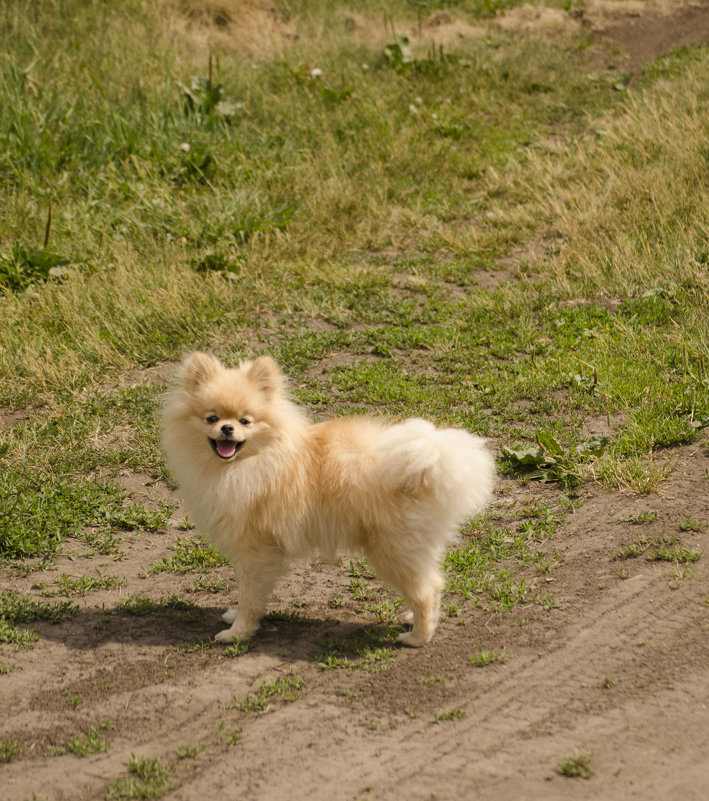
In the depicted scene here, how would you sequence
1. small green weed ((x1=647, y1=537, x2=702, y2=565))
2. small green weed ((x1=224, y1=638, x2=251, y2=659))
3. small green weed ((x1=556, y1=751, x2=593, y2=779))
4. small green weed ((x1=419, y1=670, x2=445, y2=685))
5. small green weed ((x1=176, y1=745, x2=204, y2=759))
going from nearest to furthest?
small green weed ((x1=556, y1=751, x2=593, y2=779)), small green weed ((x1=176, y1=745, x2=204, y2=759)), small green weed ((x1=419, y1=670, x2=445, y2=685)), small green weed ((x1=224, y1=638, x2=251, y2=659)), small green weed ((x1=647, y1=537, x2=702, y2=565))

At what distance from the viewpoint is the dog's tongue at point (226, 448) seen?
4.15 m

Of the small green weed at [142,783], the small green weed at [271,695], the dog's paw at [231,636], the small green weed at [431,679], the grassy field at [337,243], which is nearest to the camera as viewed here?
the small green weed at [142,783]

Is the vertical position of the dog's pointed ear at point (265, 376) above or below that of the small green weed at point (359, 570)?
above

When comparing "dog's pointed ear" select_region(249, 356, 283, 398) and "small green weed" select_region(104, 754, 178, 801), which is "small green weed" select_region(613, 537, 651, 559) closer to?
"dog's pointed ear" select_region(249, 356, 283, 398)

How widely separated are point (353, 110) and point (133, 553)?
847cm

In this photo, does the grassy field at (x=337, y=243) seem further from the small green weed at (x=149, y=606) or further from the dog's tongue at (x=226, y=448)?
the dog's tongue at (x=226, y=448)

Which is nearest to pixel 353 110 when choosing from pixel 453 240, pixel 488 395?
pixel 453 240

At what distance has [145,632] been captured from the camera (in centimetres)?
448

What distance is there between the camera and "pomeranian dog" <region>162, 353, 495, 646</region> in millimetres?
3998

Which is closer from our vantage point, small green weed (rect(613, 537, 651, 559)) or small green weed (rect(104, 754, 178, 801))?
small green weed (rect(104, 754, 178, 801))

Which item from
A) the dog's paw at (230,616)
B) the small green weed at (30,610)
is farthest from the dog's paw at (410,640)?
the small green weed at (30,610)

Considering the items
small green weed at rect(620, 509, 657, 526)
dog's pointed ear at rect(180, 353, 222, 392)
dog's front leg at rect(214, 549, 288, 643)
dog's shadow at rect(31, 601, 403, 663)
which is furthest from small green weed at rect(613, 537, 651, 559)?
dog's pointed ear at rect(180, 353, 222, 392)

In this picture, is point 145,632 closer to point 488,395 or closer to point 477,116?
point 488,395

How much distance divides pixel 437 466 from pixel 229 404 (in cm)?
104
